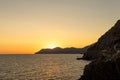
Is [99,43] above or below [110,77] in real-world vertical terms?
above

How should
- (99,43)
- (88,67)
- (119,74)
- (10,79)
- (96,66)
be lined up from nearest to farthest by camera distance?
(119,74) < (96,66) < (88,67) < (10,79) < (99,43)

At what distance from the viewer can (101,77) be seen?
4450 centimetres

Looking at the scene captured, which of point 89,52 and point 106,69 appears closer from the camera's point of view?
point 106,69

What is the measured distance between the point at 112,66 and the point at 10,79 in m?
36.0

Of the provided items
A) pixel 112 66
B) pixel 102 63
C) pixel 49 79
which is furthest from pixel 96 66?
pixel 49 79

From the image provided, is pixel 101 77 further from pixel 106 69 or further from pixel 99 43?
pixel 99 43

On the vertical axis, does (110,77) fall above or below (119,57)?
below

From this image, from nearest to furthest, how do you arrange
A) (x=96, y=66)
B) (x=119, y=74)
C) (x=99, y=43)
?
(x=119, y=74) < (x=96, y=66) < (x=99, y=43)

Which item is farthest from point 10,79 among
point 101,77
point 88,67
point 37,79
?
point 101,77

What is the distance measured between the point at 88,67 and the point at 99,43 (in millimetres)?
122401

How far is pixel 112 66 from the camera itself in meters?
40.8

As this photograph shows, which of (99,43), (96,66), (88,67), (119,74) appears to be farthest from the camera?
(99,43)

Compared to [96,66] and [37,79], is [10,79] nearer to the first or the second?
[37,79]

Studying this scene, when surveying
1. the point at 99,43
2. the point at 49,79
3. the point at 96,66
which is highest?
the point at 99,43
